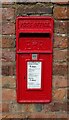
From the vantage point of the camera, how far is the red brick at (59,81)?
2088mm

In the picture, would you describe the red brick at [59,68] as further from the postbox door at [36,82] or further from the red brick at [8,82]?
the red brick at [8,82]

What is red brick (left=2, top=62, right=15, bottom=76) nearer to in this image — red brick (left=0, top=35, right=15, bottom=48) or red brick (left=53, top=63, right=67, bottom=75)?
red brick (left=0, top=35, right=15, bottom=48)

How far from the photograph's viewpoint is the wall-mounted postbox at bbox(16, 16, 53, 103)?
1.98 meters

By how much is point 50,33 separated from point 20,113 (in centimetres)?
65

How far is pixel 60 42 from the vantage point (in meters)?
2.04

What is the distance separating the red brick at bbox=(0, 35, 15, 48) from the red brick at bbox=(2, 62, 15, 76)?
0.43 feet

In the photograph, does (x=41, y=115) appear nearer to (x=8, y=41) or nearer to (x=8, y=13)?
(x=8, y=41)

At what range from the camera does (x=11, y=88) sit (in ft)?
6.86

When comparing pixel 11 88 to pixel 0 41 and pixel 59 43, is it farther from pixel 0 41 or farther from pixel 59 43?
pixel 59 43

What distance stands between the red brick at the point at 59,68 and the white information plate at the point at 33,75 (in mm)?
120

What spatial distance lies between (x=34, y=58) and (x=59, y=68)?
21 centimetres

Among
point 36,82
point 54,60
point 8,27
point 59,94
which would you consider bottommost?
point 59,94

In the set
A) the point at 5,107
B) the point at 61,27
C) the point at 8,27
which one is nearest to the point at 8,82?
the point at 5,107

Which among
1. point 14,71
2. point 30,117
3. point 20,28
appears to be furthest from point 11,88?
point 20,28
